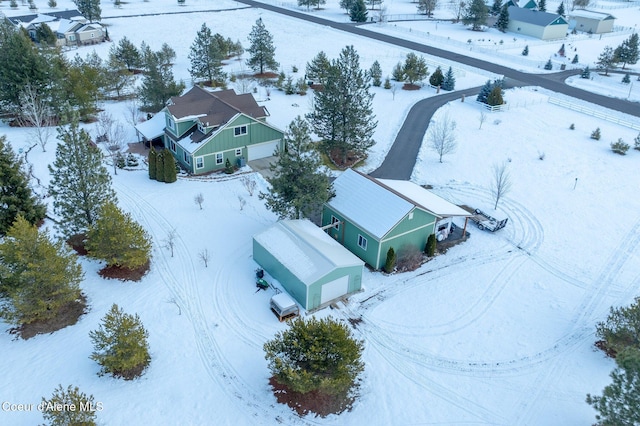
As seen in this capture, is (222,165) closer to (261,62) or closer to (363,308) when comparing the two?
(363,308)

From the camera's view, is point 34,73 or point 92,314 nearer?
point 92,314

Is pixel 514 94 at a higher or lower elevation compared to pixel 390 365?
higher

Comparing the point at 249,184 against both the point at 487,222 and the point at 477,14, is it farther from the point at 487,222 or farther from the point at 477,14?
the point at 477,14

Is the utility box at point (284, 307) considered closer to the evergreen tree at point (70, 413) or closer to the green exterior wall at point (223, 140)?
→ the evergreen tree at point (70, 413)

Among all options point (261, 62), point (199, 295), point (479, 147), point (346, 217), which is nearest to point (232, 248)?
point (199, 295)

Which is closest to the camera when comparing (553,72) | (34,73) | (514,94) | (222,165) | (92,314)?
(92,314)

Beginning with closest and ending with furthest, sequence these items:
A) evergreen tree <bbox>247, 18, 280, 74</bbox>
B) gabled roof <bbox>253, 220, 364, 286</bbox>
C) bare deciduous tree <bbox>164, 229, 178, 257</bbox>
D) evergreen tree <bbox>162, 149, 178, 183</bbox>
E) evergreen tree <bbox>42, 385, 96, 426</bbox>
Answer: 1. evergreen tree <bbox>42, 385, 96, 426</bbox>
2. gabled roof <bbox>253, 220, 364, 286</bbox>
3. bare deciduous tree <bbox>164, 229, 178, 257</bbox>
4. evergreen tree <bbox>162, 149, 178, 183</bbox>
5. evergreen tree <bbox>247, 18, 280, 74</bbox>

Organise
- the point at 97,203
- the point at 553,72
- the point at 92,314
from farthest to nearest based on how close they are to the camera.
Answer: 1. the point at 553,72
2. the point at 97,203
3. the point at 92,314

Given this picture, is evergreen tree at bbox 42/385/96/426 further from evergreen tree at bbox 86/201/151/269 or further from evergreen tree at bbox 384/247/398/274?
evergreen tree at bbox 384/247/398/274

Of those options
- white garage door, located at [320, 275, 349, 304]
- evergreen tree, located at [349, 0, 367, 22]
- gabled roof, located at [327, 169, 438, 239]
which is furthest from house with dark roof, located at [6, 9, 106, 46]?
white garage door, located at [320, 275, 349, 304]
